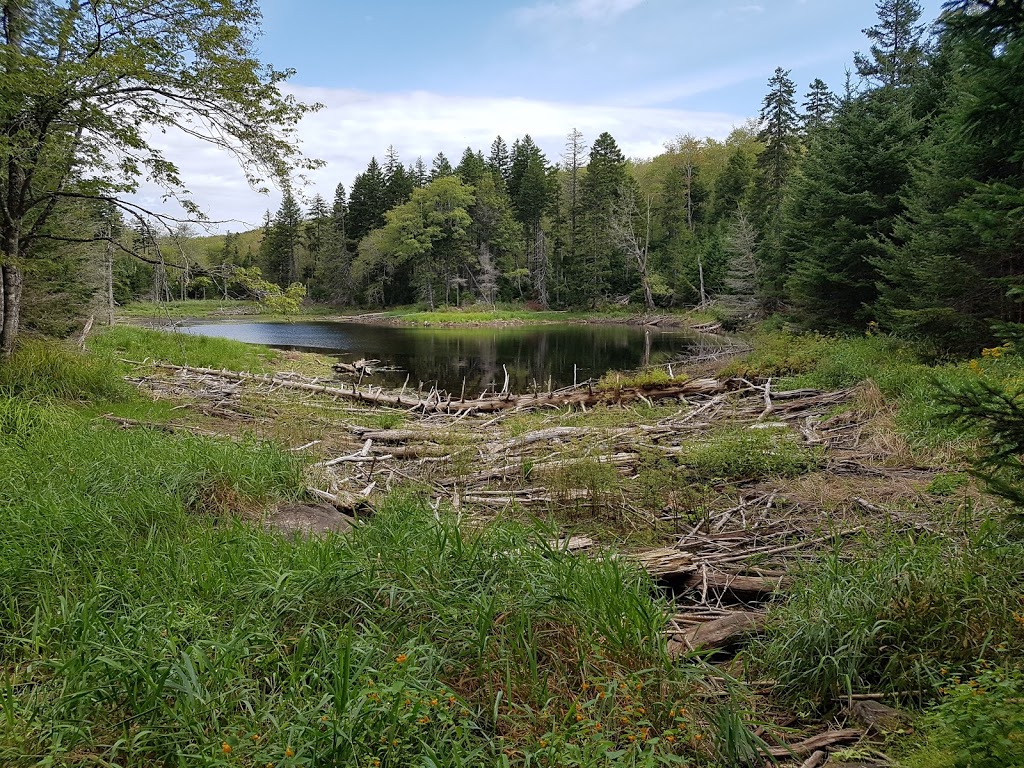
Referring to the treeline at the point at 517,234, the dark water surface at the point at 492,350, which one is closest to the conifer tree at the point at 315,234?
the treeline at the point at 517,234

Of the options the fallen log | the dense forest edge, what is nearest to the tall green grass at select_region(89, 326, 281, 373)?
the dense forest edge

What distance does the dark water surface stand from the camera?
2166 cm

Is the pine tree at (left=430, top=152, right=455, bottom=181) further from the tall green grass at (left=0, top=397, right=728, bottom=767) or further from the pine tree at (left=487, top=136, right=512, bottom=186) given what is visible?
the tall green grass at (left=0, top=397, right=728, bottom=767)

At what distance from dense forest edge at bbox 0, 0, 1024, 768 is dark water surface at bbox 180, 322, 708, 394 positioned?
6474 mm

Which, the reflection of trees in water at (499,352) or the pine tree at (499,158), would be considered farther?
the pine tree at (499,158)

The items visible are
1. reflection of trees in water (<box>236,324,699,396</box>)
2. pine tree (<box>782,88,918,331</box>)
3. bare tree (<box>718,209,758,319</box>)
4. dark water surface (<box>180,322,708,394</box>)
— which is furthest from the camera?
bare tree (<box>718,209,758,319</box>)

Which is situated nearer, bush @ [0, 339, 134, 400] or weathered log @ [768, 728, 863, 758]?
weathered log @ [768, 728, 863, 758]

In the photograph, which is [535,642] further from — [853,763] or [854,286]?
[854,286]

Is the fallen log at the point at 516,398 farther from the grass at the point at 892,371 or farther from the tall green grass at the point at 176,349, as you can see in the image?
the tall green grass at the point at 176,349

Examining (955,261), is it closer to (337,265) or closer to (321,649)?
(321,649)

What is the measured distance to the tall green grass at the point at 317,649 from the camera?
2.46 meters

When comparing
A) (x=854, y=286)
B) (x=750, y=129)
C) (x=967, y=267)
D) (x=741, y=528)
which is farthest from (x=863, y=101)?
(x=750, y=129)

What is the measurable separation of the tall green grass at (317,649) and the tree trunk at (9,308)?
18.5 feet

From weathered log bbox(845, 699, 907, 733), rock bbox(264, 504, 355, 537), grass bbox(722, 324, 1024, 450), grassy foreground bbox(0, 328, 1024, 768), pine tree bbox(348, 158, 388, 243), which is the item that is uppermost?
pine tree bbox(348, 158, 388, 243)
